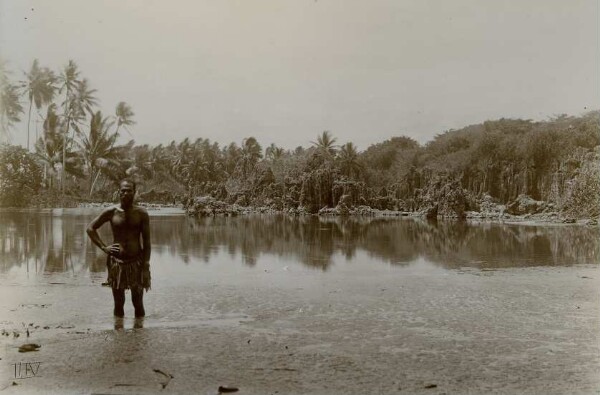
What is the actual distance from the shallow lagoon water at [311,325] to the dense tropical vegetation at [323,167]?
58.6 ft

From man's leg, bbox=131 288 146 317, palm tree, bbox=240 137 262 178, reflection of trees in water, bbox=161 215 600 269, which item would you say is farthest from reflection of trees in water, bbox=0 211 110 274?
palm tree, bbox=240 137 262 178

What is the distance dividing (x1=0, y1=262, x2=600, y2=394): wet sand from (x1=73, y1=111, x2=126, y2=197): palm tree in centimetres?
3394

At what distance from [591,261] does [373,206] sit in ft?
139

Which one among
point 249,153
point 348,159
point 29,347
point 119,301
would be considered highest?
point 249,153

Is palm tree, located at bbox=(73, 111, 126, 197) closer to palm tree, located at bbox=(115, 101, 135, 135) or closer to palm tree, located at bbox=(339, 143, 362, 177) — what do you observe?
palm tree, located at bbox=(115, 101, 135, 135)

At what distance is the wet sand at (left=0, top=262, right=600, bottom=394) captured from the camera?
5121 millimetres

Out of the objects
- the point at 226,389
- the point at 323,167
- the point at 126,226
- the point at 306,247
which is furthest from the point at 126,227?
the point at 323,167

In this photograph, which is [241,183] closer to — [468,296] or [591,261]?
[591,261]

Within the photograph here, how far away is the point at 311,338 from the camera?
674 centimetres

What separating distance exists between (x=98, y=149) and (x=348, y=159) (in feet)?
100

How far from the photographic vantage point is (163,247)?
1828cm

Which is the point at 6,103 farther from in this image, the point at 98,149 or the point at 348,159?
the point at 348,159

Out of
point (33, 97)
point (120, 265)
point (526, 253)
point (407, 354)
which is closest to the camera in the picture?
point (407, 354)

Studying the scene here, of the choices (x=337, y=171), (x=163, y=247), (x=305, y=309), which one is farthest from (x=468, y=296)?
(x=337, y=171)
